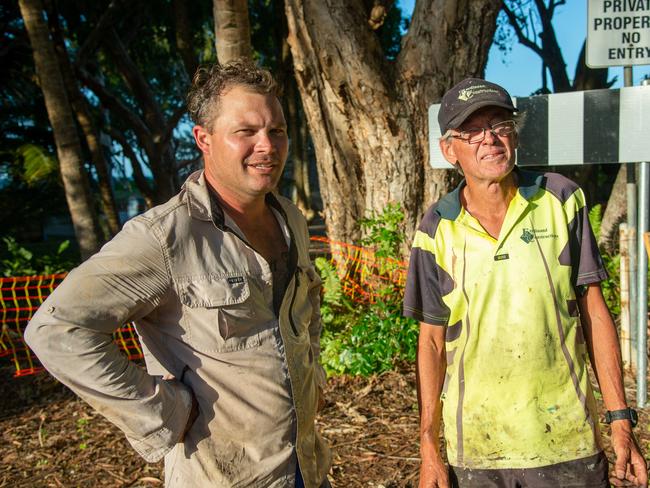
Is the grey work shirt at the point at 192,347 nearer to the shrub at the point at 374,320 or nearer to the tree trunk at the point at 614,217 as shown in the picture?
the shrub at the point at 374,320

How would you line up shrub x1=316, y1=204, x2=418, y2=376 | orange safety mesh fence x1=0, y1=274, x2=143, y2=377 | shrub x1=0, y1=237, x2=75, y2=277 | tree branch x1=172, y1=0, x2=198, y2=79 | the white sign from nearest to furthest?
the white sign, shrub x1=316, y1=204, x2=418, y2=376, orange safety mesh fence x1=0, y1=274, x2=143, y2=377, shrub x1=0, y1=237, x2=75, y2=277, tree branch x1=172, y1=0, x2=198, y2=79

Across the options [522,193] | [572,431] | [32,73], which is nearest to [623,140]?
[522,193]

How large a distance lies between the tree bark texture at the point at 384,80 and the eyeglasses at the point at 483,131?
11.3 ft

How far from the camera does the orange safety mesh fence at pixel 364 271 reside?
553cm

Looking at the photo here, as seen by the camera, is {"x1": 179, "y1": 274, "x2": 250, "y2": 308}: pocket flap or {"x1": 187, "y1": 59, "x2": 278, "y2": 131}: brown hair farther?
{"x1": 187, "y1": 59, "x2": 278, "y2": 131}: brown hair

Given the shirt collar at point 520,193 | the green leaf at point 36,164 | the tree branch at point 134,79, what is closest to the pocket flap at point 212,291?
the shirt collar at point 520,193

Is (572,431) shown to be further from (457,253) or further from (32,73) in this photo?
(32,73)

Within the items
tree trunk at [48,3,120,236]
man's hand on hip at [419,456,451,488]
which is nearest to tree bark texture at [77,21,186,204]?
tree trunk at [48,3,120,236]

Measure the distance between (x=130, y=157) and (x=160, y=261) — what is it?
14.4 meters

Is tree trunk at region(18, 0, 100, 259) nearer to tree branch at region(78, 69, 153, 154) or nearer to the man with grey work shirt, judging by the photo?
the man with grey work shirt

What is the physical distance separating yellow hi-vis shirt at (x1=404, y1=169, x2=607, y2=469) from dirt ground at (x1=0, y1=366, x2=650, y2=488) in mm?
1619

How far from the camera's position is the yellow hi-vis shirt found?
83.7 inches

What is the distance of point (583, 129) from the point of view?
357 centimetres

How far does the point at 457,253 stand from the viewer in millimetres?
2240
